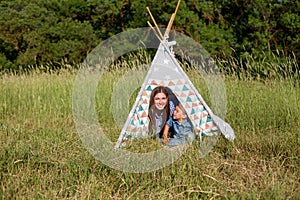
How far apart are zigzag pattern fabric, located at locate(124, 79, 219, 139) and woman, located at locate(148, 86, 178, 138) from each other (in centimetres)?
7

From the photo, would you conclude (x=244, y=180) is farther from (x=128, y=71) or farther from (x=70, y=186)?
(x=128, y=71)

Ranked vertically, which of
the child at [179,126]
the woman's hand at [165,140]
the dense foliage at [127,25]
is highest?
the dense foliage at [127,25]

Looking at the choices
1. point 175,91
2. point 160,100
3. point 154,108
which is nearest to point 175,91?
point 175,91

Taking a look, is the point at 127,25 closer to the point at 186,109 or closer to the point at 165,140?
the point at 186,109

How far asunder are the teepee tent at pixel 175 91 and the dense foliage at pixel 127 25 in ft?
22.8

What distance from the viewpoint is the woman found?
147 inches

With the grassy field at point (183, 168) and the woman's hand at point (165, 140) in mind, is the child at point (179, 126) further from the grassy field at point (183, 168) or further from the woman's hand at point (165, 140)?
the grassy field at point (183, 168)

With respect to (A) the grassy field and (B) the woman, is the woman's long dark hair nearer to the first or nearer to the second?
(B) the woman

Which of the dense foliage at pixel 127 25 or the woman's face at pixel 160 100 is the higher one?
the dense foliage at pixel 127 25

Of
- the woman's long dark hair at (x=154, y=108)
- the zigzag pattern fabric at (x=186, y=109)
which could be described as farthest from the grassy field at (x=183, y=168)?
the woman's long dark hair at (x=154, y=108)

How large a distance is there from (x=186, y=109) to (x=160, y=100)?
253mm

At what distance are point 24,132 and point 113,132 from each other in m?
0.80

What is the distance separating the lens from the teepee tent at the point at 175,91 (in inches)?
138

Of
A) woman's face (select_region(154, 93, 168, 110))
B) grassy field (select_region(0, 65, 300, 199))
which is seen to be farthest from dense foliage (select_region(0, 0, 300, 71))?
A: woman's face (select_region(154, 93, 168, 110))
